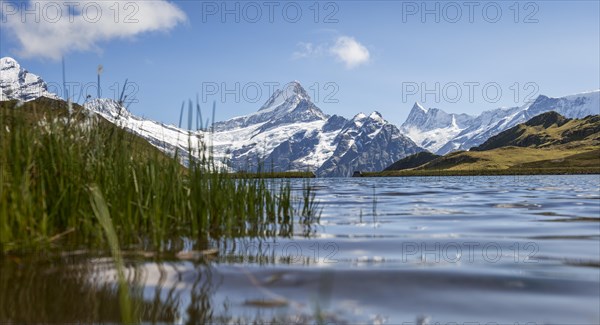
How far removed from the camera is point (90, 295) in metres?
4.38

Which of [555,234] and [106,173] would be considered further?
[555,234]

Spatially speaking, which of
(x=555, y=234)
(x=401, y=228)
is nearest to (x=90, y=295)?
(x=401, y=228)

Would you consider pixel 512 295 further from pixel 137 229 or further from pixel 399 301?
pixel 137 229

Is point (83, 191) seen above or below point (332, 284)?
above

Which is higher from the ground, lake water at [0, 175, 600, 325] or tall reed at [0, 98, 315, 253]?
tall reed at [0, 98, 315, 253]

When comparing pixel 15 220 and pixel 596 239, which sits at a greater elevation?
pixel 15 220

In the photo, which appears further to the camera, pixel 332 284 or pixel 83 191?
pixel 83 191

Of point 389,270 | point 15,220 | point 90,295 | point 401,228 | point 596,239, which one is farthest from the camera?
point 401,228

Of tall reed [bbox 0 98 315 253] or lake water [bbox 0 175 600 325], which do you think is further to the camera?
tall reed [bbox 0 98 315 253]

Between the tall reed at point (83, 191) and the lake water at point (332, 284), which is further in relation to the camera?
the tall reed at point (83, 191)

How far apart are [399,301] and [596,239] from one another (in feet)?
20.5

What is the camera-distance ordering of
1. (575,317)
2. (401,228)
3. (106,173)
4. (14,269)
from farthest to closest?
1. (401,228)
2. (106,173)
3. (14,269)
4. (575,317)

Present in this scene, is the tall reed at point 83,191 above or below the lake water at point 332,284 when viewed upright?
above

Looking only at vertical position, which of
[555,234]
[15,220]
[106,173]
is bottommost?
[555,234]
